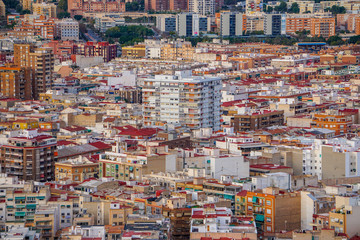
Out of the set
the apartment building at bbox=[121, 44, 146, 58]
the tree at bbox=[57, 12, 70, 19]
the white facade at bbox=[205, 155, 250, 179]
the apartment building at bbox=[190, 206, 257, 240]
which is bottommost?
the apartment building at bbox=[121, 44, 146, 58]

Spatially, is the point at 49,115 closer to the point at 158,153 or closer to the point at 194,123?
the point at 194,123

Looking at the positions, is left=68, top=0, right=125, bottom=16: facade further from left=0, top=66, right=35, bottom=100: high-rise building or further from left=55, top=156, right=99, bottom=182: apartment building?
left=55, top=156, right=99, bottom=182: apartment building

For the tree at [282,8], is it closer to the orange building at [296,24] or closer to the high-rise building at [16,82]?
the orange building at [296,24]

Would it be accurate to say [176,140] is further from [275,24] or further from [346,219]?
[275,24]

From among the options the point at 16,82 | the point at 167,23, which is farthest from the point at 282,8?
the point at 16,82

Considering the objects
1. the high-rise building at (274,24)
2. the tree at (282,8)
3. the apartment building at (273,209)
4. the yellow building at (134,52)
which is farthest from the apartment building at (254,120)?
the tree at (282,8)

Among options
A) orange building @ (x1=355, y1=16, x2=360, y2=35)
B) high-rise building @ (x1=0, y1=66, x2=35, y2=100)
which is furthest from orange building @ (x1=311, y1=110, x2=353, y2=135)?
orange building @ (x1=355, y1=16, x2=360, y2=35)
